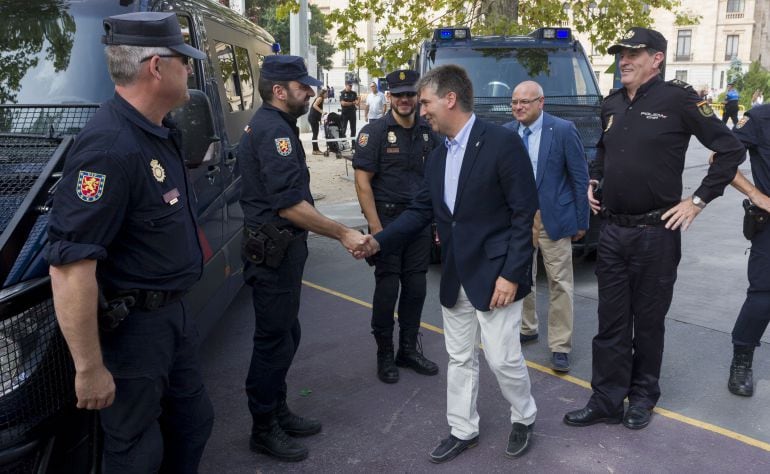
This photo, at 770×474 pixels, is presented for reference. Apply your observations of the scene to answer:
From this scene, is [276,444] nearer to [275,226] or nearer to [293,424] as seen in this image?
[293,424]

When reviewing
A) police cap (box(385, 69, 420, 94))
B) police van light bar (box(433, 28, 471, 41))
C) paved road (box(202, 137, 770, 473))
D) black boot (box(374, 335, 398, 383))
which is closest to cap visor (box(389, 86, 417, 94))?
police cap (box(385, 69, 420, 94))

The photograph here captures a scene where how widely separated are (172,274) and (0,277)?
0.52m

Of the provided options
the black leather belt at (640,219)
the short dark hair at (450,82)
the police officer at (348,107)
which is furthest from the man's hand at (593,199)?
the police officer at (348,107)

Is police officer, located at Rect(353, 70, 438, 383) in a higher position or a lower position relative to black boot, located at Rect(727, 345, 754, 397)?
higher

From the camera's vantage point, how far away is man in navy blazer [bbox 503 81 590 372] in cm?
452

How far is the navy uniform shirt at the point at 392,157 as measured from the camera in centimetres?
443

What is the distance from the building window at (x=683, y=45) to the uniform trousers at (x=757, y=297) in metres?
64.5

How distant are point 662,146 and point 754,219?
39.0 inches

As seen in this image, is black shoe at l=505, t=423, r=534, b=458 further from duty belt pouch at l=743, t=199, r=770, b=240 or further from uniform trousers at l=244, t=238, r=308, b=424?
duty belt pouch at l=743, t=199, r=770, b=240

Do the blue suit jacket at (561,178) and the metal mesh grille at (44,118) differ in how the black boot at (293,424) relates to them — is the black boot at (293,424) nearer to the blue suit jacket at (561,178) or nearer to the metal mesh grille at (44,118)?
the metal mesh grille at (44,118)

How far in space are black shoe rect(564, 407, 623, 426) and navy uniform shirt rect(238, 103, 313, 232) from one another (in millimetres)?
→ 1848

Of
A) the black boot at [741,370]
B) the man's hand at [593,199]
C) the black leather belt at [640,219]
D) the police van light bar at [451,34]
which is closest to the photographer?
the black leather belt at [640,219]

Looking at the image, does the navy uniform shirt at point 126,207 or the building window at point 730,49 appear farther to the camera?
the building window at point 730,49

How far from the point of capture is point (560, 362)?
4.46 meters
